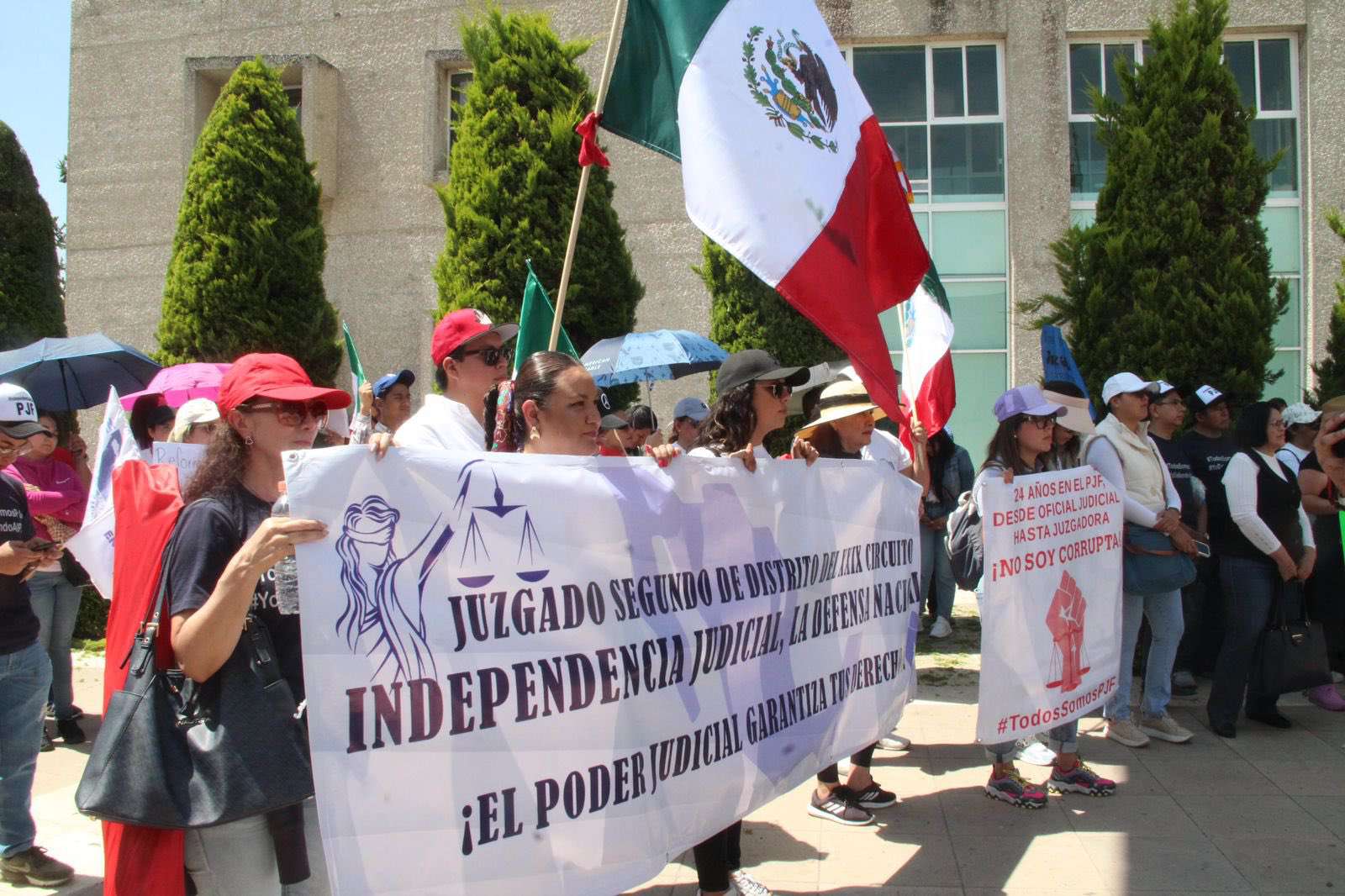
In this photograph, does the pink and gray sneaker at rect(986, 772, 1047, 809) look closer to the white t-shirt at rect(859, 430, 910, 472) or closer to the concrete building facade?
the white t-shirt at rect(859, 430, 910, 472)

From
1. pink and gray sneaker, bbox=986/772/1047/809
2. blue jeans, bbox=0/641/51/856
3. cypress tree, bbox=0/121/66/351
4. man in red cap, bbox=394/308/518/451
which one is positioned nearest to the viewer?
man in red cap, bbox=394/308/518/451

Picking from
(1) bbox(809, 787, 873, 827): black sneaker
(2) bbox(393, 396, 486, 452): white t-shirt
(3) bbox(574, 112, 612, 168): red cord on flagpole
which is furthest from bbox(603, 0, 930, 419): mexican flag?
(1) bbox(809, 787, 873, 827): black sneaker

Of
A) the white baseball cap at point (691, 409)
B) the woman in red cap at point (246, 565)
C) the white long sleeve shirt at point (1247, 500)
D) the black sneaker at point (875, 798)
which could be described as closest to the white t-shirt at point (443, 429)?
the woman in red cap at point (246, 565)

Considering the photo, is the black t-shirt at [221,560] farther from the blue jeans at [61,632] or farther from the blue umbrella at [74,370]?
the blue umbrella at [74,370]

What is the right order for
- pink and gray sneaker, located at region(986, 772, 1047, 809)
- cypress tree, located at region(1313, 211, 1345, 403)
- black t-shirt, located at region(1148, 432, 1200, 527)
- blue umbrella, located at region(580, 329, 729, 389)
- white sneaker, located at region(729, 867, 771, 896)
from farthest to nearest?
cypress tree, located at region(1313, 211, 1345, 403) < blue umbrella, located at region(580, 329, 729, 389) < black t-shirt, located at region(1148, 432, 1200, 527) < pink and gray sneaker, located at region(986, 772, 1047, 809) < white sneaker, located at region(729, 867, 771, 896)

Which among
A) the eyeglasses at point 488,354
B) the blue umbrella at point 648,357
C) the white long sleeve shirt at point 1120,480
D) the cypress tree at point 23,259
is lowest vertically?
the white long sleeve shirt at point 1120,480

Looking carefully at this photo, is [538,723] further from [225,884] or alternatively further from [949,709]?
[949,709]

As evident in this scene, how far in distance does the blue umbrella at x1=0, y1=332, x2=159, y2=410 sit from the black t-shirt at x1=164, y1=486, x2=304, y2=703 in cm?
578

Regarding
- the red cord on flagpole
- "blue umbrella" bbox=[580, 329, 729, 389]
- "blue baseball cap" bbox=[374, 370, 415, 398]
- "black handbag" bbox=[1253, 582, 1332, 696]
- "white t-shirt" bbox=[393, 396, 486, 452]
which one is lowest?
"black handbag" bbox=[1253, 582, 1332, 696]

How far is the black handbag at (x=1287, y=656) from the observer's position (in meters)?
6.44

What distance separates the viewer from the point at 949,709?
284 inches

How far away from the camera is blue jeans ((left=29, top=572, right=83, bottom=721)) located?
6652 millimetres

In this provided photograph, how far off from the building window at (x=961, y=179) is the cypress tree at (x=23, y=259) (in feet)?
36.1

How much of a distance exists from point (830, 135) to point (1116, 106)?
292 inches
